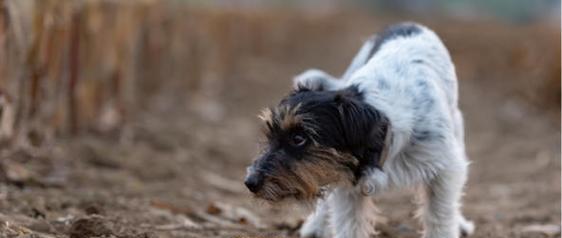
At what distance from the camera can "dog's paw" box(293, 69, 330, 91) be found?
532 centimetres

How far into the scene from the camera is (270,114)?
4.97 m

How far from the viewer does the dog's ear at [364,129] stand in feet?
16.0

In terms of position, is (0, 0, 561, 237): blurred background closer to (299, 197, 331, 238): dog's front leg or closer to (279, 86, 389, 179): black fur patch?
(299, 197, 331, 238): dog's front leg

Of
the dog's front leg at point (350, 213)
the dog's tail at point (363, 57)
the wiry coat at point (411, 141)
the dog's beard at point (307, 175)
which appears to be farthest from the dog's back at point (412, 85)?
the dog's front leg at point (350, 213)

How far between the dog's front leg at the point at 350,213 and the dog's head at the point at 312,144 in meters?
0.45

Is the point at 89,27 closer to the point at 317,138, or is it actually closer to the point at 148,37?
the point at 148,37

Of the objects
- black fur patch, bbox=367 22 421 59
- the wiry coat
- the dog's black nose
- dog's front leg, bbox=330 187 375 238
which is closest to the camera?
the dog's black nose

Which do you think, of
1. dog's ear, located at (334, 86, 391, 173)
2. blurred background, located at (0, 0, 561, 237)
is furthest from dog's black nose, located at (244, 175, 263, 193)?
dog's ear, located at (334, 86, 391, 173)

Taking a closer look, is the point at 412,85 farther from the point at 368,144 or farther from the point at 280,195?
the point at 280,195

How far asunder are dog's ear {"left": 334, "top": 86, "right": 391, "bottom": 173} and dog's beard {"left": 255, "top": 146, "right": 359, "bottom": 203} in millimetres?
71

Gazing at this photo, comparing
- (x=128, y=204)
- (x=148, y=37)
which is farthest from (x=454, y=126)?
(x=148, y=37)

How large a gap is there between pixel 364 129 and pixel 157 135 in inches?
209

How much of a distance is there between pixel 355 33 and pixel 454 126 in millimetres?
32552

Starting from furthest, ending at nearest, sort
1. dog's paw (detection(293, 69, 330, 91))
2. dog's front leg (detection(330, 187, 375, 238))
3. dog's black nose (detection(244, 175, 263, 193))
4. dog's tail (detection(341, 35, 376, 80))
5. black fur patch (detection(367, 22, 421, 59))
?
dog's tail (detection(341, 35, 376, 80)) → black fur patch (detection(367, 22, 421, 59)) → dog's front leg (detection(330, 187, 375, 238)) → dog's paw (detection(293, 69, 330, 91)) → dog's black nose (detection(244, 175, 263, 193))
